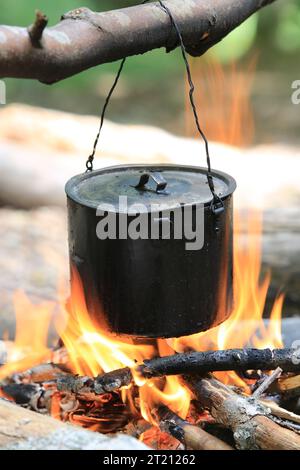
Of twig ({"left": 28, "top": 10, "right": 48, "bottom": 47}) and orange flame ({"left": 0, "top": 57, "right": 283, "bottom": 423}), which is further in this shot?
orange flame ({"left": 0, "top": 57, "right": 283, "bottom": 423})

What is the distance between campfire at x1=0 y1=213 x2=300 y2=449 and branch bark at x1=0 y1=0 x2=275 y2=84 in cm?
87

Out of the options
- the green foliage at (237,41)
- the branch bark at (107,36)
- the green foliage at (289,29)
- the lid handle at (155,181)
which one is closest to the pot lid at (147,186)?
the lid handle at (155,181)

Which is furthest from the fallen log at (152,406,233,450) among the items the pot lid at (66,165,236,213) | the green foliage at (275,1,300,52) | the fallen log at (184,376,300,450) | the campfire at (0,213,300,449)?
the green foliage at (275,1,300,52)

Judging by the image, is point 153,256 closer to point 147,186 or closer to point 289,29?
point 147,186

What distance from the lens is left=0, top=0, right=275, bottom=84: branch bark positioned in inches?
80.7

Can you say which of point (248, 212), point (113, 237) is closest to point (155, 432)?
point (113, 237)

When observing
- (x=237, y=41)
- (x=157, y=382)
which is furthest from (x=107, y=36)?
(x=237, y=41)

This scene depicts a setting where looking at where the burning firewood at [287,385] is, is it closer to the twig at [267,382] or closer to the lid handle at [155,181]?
the twig at [267,382]

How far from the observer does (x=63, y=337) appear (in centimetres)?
319

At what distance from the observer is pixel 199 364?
273cm

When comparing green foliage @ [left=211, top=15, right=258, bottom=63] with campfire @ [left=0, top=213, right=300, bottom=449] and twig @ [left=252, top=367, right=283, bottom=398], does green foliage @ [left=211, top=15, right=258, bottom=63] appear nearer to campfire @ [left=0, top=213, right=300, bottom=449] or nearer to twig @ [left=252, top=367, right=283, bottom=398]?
campfire @ [left=0, top=213, right=300, bottom=449]

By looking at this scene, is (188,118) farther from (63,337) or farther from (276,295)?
(63,337)

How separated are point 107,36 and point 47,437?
1.21 meters

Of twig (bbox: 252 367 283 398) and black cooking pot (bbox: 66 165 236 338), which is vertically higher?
black cooking pot (bbox: 66 165 236 338)
